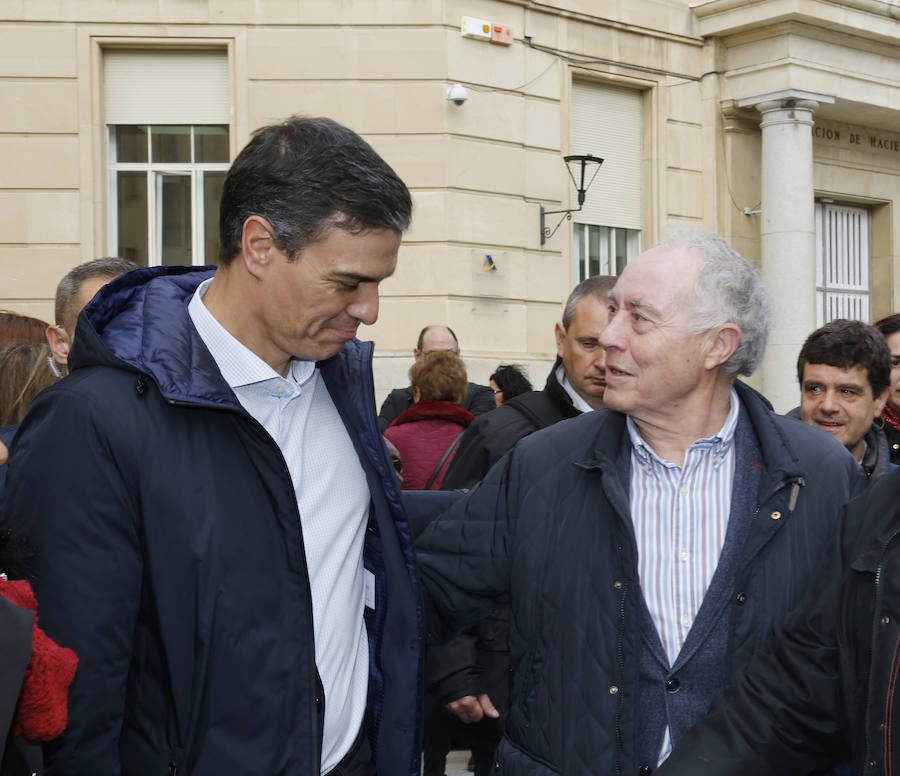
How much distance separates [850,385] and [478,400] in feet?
13.5

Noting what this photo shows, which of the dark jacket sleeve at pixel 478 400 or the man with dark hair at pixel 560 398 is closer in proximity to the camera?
the man with dark hair at pixel 560 398

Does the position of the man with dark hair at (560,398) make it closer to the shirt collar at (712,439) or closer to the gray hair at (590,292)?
the gray hair at (590,292)

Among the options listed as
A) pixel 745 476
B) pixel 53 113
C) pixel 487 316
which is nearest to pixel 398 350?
pixel 487 316

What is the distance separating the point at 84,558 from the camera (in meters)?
2.14

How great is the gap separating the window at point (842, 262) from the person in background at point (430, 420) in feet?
36.9

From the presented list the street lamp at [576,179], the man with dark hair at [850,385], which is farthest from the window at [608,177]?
the man with dark hair at [850,385]

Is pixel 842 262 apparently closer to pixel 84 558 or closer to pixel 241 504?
pixel 241 504

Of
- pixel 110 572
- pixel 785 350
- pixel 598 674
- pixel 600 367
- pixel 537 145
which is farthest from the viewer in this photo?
pixel 785 350

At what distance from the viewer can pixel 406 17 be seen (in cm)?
1255

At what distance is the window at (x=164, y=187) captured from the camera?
12.8m

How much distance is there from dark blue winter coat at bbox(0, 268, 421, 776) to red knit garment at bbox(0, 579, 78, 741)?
0.19m

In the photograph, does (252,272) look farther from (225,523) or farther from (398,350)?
(398,350)

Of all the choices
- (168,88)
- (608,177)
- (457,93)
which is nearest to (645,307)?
(457,93)

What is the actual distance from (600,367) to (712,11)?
1130 cm
